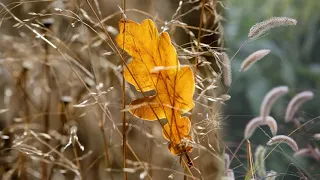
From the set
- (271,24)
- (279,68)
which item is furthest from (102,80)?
(271,24)

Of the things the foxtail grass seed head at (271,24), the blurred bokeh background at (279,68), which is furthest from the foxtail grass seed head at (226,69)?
the blurred bokeh background at (279,68)

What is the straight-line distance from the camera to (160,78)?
1.93ft

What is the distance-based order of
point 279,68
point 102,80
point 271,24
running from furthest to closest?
point 102,80 < point 279,68 < point 271,24

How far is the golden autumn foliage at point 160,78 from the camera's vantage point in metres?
0.58

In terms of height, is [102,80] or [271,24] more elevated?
[271,24]

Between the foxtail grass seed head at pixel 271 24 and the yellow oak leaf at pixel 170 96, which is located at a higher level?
the foxtail grass seed head at pixel 271 24

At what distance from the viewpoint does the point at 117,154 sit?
98 centimetres

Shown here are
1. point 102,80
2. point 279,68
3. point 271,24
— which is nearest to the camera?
point 271,24

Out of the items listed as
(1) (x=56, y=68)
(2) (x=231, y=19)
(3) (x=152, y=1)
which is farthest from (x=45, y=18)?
(2) (x=231, y=19)

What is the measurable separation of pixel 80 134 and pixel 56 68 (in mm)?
140

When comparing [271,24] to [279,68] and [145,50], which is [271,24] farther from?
[279,68]

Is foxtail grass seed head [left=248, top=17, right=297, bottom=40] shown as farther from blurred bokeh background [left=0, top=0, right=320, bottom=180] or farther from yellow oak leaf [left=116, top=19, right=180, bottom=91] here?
blurred bokeh background [left=0, top=0, right=320, bottom=180]

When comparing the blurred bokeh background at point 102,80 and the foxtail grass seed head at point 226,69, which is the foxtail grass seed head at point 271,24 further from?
the blurred bokeh background at point 102,80

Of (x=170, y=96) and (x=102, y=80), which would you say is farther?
(x=102, y=80)
